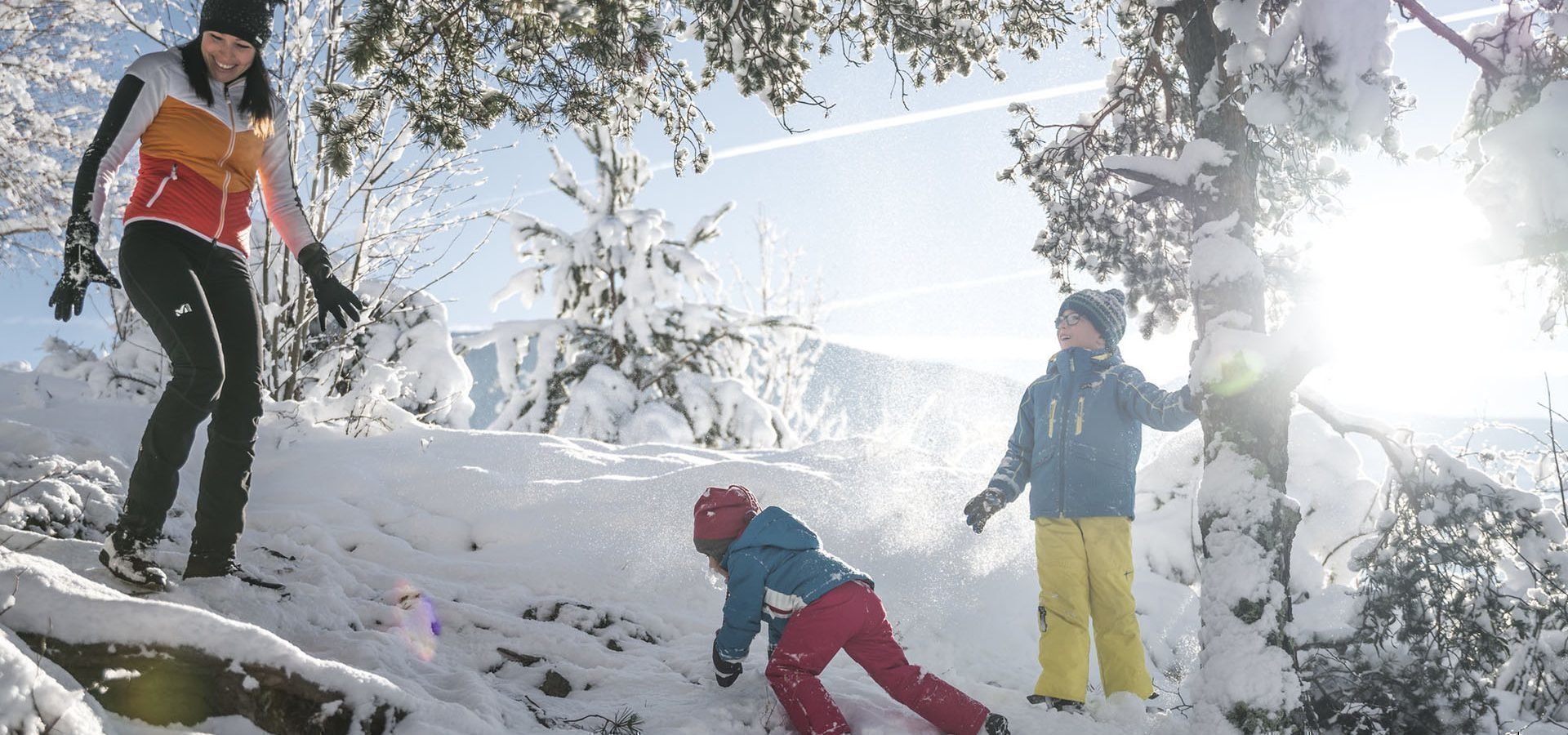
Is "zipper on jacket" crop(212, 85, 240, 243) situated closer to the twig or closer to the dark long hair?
the dark long hair

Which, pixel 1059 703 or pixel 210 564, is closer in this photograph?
pixel 210 564

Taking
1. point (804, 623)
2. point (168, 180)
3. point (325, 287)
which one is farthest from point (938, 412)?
point (168, 180)

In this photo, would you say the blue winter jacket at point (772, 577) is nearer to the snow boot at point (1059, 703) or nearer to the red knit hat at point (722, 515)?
the red knit hat at point (722, 515)

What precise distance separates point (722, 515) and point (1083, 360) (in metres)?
1.95

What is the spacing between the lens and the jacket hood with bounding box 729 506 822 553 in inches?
125

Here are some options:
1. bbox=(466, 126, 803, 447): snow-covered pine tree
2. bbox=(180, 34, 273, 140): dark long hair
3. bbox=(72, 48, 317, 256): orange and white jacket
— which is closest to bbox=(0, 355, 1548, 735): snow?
bbox=(72, 48, 317, 256): orange and white jacket

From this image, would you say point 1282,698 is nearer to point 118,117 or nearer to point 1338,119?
point 1338,119

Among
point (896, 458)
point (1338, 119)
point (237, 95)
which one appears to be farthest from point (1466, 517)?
point (237, 95)

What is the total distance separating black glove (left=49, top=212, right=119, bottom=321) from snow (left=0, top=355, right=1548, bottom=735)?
90 cm

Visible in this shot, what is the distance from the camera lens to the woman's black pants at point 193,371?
2.80 meters

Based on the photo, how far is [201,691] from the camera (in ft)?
6.98

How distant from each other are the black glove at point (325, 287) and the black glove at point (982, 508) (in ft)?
9.16

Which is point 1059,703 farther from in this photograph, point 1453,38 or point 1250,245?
point 1453,38

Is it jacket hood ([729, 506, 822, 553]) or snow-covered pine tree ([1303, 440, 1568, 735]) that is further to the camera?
jacket hood ([729, 506, 822, 553])
